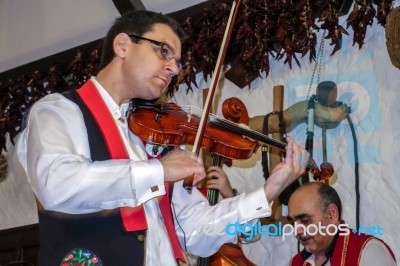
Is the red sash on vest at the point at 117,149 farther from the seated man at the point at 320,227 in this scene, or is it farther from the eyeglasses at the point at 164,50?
the seated man at the point at 320,227

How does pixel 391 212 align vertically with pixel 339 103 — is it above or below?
below

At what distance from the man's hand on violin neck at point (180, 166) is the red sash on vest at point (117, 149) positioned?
22cm

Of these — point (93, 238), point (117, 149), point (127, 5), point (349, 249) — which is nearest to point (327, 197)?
point (349, 249)

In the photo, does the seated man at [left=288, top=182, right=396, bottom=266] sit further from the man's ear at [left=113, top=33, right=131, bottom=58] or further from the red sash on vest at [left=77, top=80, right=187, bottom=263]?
the man's ear at [left=113, top=33, right=131, bottom=58]

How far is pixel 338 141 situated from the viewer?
11.7 feet

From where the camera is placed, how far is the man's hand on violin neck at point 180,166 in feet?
5.62

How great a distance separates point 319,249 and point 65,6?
306 centimetres

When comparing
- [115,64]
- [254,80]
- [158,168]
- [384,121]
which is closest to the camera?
[158,168]

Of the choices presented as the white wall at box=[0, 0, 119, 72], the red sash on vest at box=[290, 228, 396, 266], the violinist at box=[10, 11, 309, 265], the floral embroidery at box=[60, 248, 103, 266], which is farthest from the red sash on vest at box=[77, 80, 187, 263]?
the white wall at box=[0, 0, 119, 72]

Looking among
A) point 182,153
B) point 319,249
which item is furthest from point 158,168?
point 319,249

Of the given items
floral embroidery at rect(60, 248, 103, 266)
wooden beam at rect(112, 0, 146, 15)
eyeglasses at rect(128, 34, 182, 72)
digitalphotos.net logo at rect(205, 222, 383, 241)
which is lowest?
digitalphotos.net logo at rect(205, 222, 383, 241)

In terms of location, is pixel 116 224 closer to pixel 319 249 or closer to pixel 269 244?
pixel 319 249

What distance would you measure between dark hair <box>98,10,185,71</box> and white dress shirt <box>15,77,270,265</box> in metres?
0.16

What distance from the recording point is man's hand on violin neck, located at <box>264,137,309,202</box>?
2045mm
